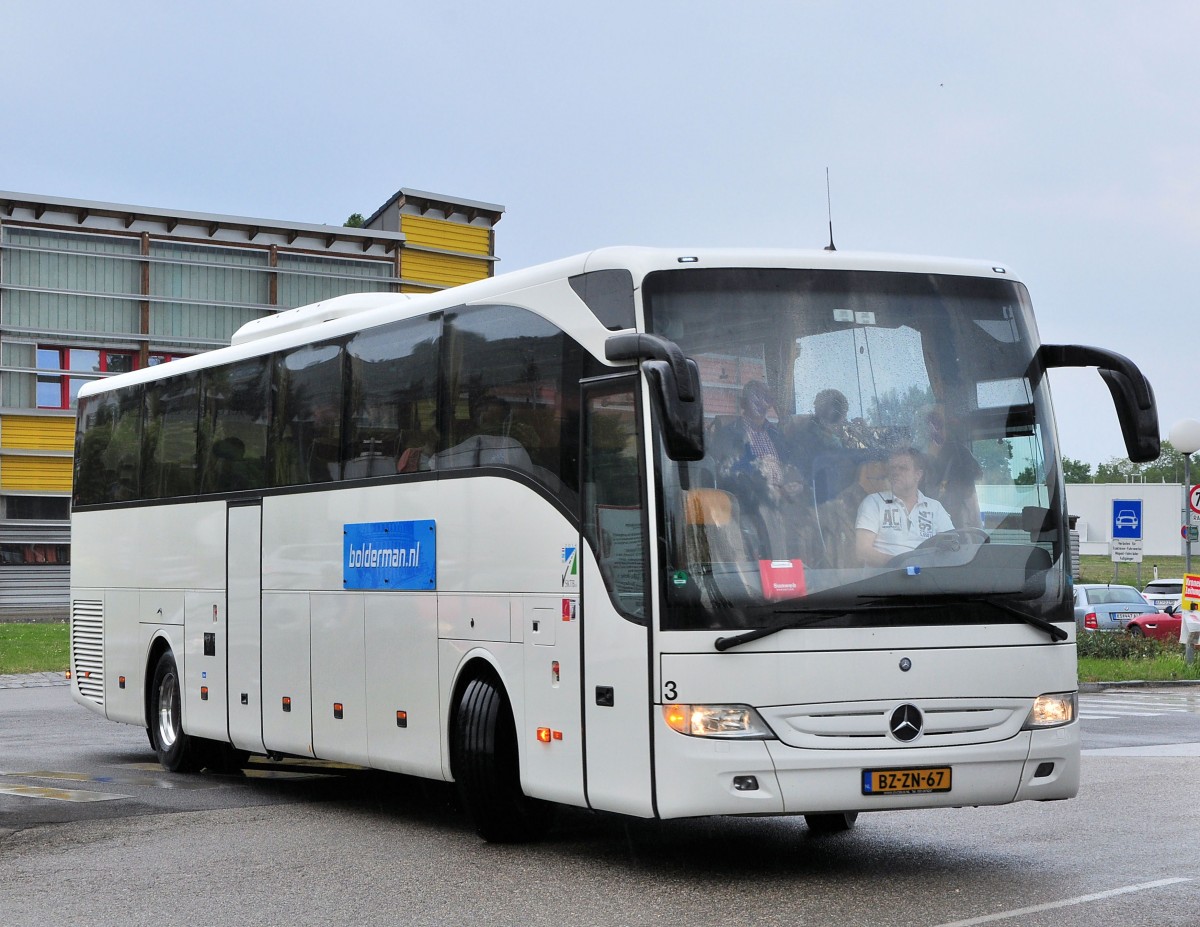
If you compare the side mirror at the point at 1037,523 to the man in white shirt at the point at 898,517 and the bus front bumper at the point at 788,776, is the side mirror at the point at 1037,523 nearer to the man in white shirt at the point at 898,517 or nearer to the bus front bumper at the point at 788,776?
the man in white shirt at the point at 898,517

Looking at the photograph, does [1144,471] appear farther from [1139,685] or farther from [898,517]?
[898,517]

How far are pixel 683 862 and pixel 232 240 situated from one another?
34395mm

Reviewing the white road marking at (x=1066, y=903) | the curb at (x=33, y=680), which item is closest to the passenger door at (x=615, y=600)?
the white road marking at (x=1066, y=903)

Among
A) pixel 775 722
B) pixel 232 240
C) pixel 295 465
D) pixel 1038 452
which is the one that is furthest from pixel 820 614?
pixel 232 240

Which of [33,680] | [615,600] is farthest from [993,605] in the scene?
[33,680]

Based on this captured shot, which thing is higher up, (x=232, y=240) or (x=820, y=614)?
(x=232, y=240)

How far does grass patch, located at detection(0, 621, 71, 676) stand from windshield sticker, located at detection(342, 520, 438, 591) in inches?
590

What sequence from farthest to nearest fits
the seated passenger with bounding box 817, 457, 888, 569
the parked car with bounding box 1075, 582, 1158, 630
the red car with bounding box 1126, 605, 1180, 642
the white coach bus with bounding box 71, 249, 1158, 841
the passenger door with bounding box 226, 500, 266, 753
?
1. the parked car with bounding box 1075, 582, 1158, 630
2. the red car with bounding box 1126, 605, 1180, 642
3. the passenger door with bounding box 226, 500, 266, 753
4. the seated passenger with bounding box 817, 457, 888, 569
5. the white coach bus with bounding box 71, 249, 1158, 841

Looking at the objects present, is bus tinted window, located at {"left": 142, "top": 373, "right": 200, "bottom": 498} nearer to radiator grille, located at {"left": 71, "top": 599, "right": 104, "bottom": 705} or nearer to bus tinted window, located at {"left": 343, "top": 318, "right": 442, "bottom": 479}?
radiator grille, located at {"left": 71, "top": 599, "right": 104, "bottom": 705}

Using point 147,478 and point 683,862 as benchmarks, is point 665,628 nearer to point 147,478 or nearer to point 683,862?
point 683,862

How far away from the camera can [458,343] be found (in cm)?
1163

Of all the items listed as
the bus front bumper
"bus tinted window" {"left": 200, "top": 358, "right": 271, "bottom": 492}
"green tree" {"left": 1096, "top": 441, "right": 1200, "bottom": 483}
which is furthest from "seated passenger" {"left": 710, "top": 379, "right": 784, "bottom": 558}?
"green tree" {"left": 1096, "top": 441, "right": 1200, "bottom": 483}

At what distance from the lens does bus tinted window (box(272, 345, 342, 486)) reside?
43.5 feet

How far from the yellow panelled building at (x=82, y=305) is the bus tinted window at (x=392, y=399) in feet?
97.1
